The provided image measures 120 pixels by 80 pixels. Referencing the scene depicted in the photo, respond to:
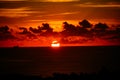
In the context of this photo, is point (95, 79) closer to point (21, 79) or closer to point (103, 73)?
point (103, 73)

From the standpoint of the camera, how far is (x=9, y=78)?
48688 millimetres

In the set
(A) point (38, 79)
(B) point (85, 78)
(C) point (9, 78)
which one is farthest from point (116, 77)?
(C) point (9, 78)

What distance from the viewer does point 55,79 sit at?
47.7 m

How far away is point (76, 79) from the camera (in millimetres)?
47188

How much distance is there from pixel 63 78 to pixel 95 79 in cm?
495

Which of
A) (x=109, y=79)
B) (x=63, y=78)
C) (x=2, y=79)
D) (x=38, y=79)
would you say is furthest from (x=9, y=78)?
(x=109, y=79)

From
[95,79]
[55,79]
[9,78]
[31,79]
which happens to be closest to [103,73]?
[95,79]

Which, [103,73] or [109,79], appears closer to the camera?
[109,79]

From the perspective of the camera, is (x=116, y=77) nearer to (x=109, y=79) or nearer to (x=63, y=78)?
(x=109, y=79)

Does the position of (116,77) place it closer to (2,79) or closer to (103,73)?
(103,73)

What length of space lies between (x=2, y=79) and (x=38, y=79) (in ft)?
16.8

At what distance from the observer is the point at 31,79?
47719 millimetres

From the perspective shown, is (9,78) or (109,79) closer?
(109,79)

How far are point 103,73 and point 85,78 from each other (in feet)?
11.2
